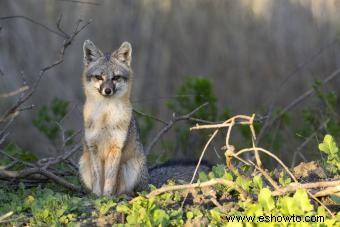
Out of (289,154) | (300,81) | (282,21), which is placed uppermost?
(282,21)

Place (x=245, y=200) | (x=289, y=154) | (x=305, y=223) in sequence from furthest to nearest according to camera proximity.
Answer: (x=289, y=154)
(x=245, y=200)
(x=305, y=223)

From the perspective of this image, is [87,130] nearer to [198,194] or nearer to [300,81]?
[198,194]

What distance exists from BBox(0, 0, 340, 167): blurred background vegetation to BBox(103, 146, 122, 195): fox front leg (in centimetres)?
586

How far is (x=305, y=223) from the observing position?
716cm

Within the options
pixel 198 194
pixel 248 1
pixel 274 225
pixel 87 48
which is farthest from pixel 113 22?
pixel 274 225

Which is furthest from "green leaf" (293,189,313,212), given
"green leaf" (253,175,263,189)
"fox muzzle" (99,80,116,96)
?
"fox muzzle" (99,80,116,96)

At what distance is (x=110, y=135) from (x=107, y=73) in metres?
0.75

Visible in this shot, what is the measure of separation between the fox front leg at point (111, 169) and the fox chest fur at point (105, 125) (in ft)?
0.11

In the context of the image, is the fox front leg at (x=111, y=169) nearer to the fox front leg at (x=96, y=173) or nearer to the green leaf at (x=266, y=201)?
the fox front leg at (x=96, y=173)

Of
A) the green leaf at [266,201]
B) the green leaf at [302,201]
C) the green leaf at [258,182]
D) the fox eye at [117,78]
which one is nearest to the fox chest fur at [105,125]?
the fox eye at [117,78]

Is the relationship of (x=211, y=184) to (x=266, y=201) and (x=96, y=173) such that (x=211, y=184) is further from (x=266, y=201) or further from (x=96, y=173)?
(x=96, y=173)

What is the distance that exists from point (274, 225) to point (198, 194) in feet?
4.18

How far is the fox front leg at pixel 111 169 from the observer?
9.83 meters

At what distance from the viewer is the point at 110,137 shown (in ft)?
32.3
